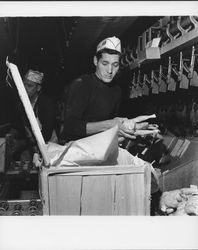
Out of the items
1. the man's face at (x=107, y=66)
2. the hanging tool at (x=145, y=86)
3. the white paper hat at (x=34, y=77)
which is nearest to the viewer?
the man's face at (x=107, y=66)

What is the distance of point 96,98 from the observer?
1641 millimetres

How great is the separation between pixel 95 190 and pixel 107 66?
0.81 m

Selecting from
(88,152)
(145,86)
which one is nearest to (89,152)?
(88,152)

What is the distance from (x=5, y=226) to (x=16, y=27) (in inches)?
73.0

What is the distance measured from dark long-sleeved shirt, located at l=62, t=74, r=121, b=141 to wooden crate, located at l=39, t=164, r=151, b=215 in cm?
49

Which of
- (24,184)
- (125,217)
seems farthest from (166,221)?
(24,184)

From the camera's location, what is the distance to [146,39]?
90.2 inches

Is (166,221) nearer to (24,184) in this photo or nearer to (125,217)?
(125,217)

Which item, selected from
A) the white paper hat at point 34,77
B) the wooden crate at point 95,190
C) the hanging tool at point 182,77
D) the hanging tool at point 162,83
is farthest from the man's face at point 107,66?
the white paper hat at point 34,77

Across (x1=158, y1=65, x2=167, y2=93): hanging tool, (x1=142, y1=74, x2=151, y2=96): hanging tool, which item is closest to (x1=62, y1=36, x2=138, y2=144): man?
(x1=158, y1=65, x2=167, y2=93): hanging tool

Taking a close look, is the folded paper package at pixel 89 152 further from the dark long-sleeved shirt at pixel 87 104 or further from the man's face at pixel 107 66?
the man's face at pixel 107 66

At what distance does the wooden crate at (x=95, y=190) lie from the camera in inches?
37.2

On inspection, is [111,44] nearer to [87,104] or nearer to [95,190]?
[87,104]

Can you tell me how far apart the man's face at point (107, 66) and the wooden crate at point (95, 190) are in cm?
75
